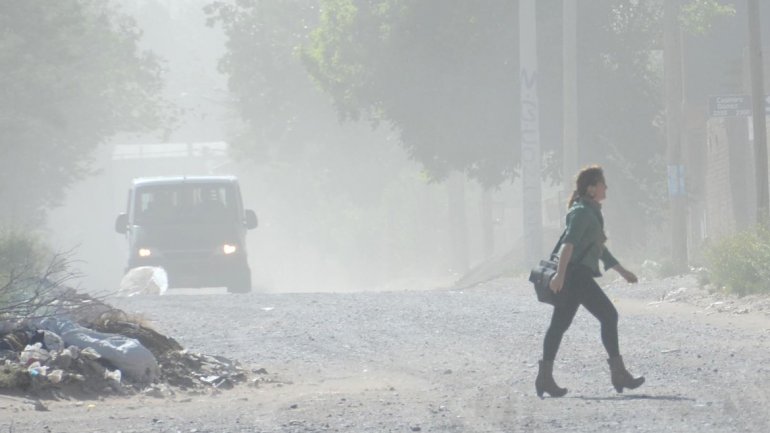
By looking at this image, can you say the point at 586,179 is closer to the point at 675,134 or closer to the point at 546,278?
the point at 546,278

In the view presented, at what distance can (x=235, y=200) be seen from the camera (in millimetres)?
30719

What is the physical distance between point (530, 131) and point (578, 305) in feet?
69.5

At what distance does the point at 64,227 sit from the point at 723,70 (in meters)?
86.8

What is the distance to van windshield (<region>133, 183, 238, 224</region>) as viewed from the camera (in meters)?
30.5

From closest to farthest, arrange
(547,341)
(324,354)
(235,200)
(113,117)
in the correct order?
(547,341) < (324,354) < (235,200) < (113,117)

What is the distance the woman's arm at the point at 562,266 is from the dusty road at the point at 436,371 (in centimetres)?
85

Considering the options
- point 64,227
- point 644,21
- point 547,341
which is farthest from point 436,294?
point 64,227

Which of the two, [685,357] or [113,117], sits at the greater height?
[113,117]

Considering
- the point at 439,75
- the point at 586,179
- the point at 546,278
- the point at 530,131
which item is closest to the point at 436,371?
the point at 546,278

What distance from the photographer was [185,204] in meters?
30.7

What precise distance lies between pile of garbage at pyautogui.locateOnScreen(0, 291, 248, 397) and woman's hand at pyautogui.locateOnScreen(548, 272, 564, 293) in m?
3.45

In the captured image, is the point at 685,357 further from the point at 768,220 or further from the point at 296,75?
the point at 296,75

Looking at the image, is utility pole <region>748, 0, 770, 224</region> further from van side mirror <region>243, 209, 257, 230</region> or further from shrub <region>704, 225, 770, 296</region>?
van side mirror <region>243, 209, 257, 230</region>

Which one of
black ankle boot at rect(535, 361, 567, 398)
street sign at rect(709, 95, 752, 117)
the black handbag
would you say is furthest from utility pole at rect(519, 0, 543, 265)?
black ankle boot at rect(535, 361, 567, 398)
